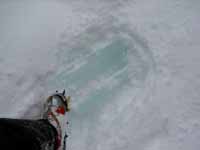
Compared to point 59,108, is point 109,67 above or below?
above

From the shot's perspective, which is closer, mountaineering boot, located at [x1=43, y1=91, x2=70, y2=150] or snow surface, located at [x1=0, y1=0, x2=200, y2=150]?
mountaineering boot, located at [x1=43, y1=91, x2=70, y2=150]

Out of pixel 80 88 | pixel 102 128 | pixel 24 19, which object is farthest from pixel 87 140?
pixel 24 19

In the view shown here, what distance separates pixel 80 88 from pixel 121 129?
1.51 feet

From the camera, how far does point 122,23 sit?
2.73 meters

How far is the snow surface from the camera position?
221cm

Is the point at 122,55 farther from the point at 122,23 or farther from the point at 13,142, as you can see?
the point at 13,142

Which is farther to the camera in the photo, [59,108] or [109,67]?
[109,67]

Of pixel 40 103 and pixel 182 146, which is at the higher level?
pixel 40 103

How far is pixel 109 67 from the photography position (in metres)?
2.48

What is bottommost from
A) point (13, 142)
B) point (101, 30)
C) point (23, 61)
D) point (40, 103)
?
point (13, 142)

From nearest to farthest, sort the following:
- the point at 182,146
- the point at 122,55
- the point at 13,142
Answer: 1. the point at 13,142
2. the point at 182,146
3. the point at 122,55

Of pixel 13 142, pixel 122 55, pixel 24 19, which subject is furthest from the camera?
pixel 24 19

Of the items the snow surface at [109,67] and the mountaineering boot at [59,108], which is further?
the snow surface at [109,67]

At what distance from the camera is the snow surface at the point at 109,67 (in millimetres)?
2209
